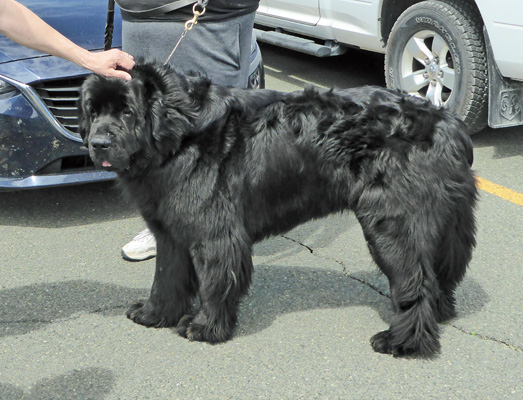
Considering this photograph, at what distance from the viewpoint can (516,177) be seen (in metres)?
5.19

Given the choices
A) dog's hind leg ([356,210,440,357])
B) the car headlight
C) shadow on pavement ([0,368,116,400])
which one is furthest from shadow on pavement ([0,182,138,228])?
dog's hind leg ([356,210,440,357])

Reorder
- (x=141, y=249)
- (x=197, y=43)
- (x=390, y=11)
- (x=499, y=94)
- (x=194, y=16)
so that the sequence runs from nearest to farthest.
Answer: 1. (x=194, y=16)
2. (x=197, y=43)
3. (x=141, y=249)
4. (x=499, y=94)
5. (x=390, y=11)

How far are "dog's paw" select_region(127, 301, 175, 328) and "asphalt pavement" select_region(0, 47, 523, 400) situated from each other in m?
0.03

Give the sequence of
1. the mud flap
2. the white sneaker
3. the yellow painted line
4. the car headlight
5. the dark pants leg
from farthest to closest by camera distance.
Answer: the mud flap, the yellow painted line, the car headlight, the white sneaker, the dark pants leg

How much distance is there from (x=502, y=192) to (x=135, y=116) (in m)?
2.96

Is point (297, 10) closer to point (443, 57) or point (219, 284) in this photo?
point (443, 57)

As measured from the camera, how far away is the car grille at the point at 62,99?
14.4 feet

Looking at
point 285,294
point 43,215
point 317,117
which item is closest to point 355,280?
point 285,294

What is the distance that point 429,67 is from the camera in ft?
19.1

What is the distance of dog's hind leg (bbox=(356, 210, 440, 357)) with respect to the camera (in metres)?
3.16

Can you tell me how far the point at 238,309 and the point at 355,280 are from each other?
821mm

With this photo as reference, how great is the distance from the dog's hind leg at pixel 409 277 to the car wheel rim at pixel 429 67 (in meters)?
2.66

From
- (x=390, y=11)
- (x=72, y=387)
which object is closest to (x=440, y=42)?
(x=390, y=11)

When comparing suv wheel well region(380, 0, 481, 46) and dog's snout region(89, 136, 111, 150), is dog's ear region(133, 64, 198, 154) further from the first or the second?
suv wheel well region(380, 0, 481, 46)
